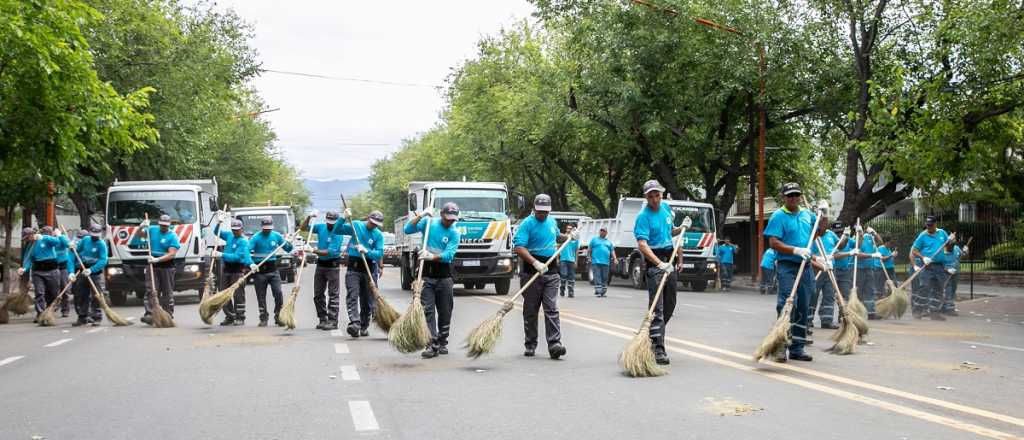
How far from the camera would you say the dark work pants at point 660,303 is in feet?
32.1

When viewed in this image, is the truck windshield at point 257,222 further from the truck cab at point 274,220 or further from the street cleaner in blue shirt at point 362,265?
the street cleaner in blue shirt at point 362,265

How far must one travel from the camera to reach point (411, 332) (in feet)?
34.0

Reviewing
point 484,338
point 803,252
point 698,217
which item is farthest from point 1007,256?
point 484,338

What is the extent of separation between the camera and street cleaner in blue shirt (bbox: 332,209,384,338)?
13344 mm

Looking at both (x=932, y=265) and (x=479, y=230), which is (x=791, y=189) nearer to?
(x=932, y=265)

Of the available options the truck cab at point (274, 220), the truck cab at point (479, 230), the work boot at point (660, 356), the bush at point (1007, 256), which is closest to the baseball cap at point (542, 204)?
the work boot at point (660, 356)

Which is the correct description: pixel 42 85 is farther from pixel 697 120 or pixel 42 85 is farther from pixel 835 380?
pixel 697 120

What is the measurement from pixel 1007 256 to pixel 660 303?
76.6 feet

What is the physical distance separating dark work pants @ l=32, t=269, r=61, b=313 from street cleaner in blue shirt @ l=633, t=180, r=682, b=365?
1139 centimetres

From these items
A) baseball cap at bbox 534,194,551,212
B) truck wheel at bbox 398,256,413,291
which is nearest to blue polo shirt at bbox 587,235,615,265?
truck wheel at bbox 398,256,413,291

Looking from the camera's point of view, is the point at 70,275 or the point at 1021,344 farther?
the point at 70,275

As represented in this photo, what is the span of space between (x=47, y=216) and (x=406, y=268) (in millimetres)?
9138

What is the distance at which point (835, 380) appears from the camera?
8734mm

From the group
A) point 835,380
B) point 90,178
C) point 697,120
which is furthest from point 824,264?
point 90,178
